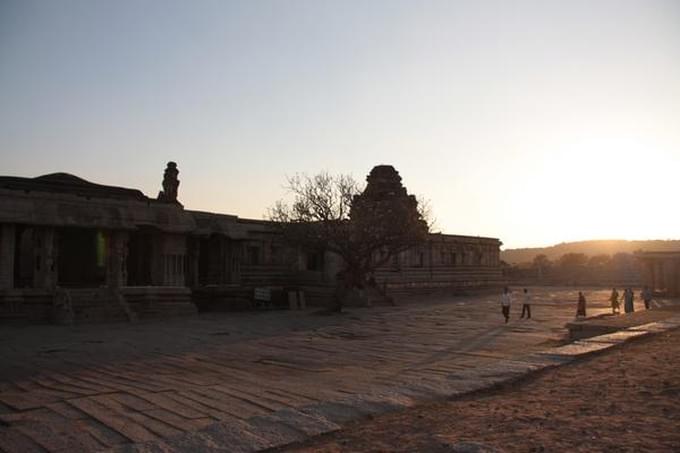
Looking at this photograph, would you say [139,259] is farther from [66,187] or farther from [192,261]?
[66,187]

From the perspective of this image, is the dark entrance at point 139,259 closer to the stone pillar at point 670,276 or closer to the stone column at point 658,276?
the stone pillar at point 670,276

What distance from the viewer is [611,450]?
17.6ft

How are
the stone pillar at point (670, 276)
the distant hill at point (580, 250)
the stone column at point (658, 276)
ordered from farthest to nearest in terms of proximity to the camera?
the distant hill at point (580, 250) → the stone column at point (658, 276) → the stone pillar at point (670, 276)

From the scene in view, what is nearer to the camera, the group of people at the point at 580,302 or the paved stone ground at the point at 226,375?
the paved stone ground at the point at 226,375

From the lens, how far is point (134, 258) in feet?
101

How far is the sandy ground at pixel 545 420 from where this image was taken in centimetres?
563

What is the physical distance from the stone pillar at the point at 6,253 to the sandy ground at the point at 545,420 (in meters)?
21.1

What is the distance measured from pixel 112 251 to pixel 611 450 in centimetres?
2398

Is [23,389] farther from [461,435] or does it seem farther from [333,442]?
[461,435]

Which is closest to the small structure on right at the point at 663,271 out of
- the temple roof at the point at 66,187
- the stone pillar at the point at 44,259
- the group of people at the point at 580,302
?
the group of people at the point at 580,302

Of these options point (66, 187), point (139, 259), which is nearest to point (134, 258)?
point (139, 259)

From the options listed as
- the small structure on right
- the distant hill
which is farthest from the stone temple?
the distant hill

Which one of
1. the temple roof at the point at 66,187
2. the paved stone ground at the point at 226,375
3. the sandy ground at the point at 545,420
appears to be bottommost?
the paved stone ground at the point at 226,375

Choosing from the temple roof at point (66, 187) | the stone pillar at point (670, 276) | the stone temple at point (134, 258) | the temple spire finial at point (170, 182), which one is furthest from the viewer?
the stone pillar at point (670, 276)
